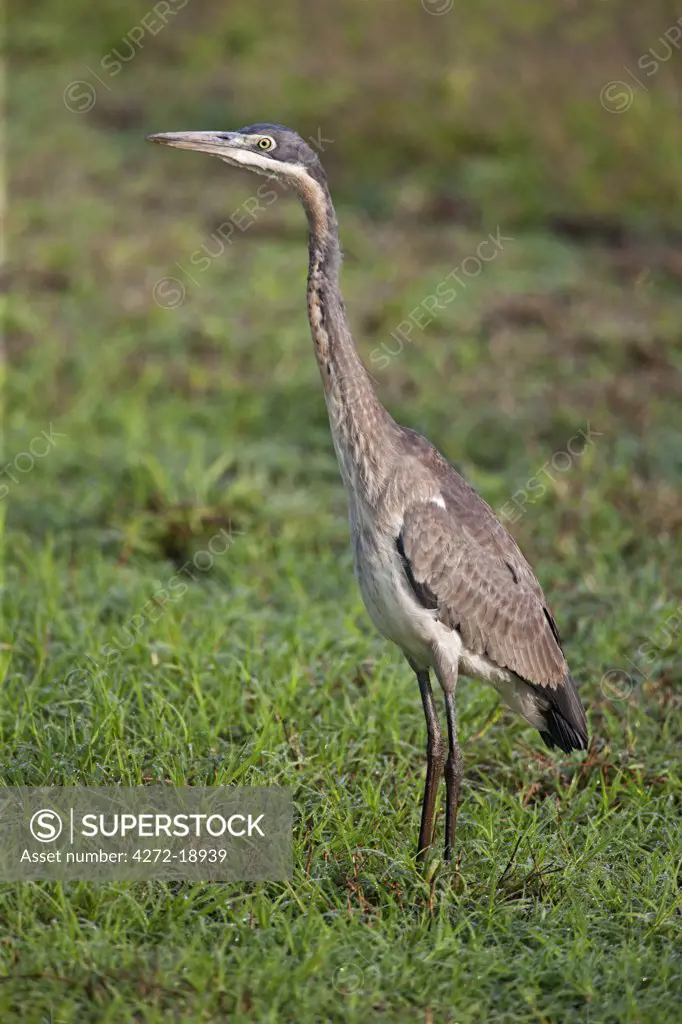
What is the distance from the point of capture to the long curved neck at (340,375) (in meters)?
3.96

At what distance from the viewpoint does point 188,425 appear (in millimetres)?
7500

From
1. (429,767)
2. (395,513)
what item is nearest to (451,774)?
(429,767)

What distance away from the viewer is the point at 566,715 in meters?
4.32

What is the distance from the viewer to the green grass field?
355 centimetres

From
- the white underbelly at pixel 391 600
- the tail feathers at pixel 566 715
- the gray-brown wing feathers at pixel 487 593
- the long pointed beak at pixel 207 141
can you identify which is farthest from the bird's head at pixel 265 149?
the tail feathers at pixel 566 715

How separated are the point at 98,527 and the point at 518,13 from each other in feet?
29.3

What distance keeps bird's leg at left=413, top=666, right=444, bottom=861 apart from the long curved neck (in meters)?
0.65

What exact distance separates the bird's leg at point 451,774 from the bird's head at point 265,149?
157cm

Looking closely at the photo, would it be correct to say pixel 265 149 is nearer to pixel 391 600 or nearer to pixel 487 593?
pixel 391 600

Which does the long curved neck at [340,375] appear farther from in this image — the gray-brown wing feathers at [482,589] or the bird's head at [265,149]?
the gray-brown wing feathers at [482,589]

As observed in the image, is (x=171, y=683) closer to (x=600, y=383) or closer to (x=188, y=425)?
(x=188, y=425)

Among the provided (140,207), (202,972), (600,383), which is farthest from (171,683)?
(140,207)

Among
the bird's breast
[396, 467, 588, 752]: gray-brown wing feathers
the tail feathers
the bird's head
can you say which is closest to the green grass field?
the tail feathers

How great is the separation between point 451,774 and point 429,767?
7cm
